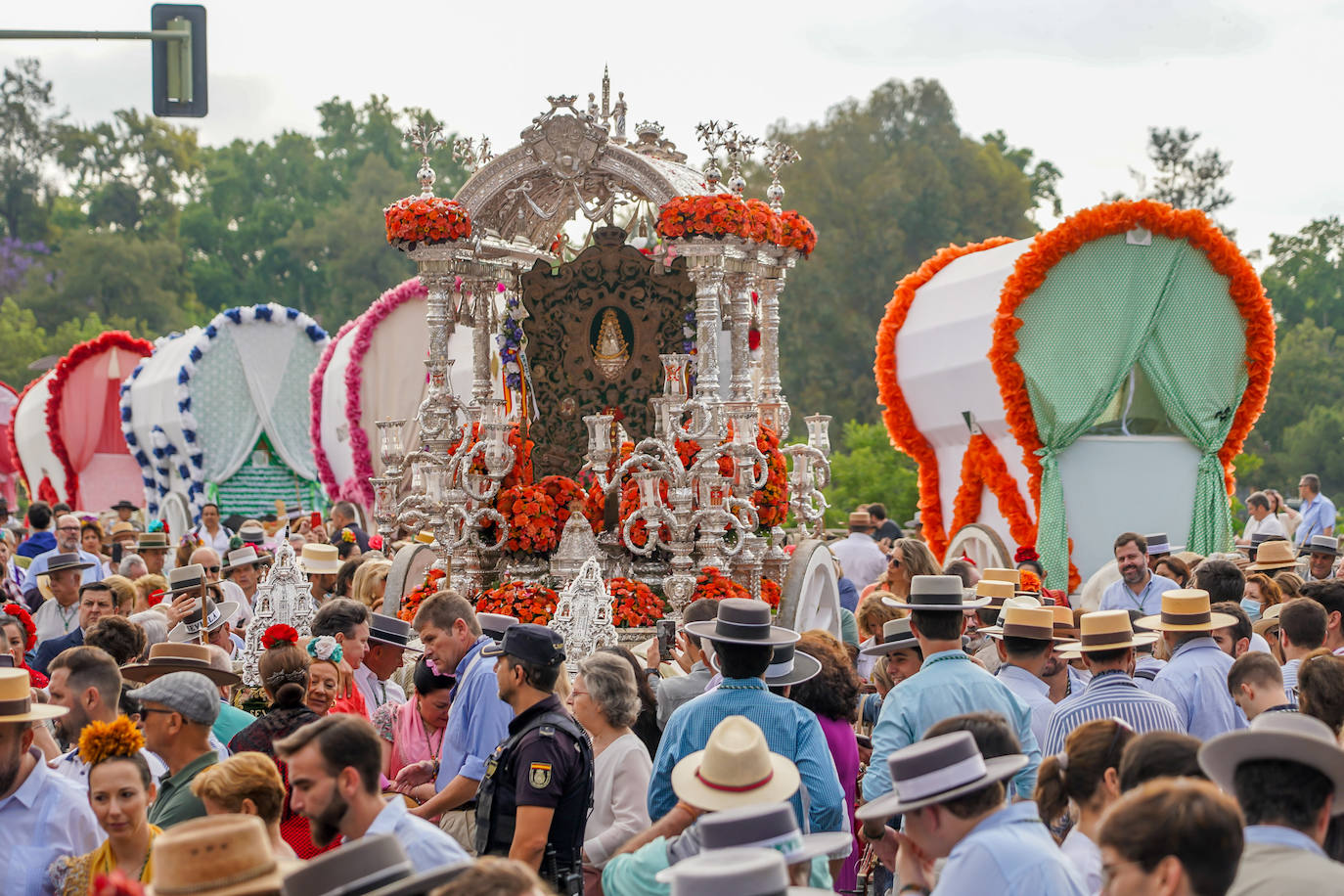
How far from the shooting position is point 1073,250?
1639 cm

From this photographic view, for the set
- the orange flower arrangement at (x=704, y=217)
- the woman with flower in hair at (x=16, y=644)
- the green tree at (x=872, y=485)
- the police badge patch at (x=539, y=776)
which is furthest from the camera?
the green tree at (x=872, y=485)

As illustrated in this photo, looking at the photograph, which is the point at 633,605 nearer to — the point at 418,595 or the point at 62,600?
the point at 418,595

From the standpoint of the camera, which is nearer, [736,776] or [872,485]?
[736,776]

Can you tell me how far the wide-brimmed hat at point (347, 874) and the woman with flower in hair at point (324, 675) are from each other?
3.42m

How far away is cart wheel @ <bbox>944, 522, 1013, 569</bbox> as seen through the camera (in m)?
16.0

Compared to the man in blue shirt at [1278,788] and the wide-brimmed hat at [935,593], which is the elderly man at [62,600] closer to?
the wide-brimmed hat at [935,593]

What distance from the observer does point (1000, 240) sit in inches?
757

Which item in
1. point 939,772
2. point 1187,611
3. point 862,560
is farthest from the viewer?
point 862,560

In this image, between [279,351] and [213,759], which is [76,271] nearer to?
[279,351]

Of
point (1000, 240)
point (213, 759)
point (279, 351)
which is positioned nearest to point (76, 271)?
point (279, 351)

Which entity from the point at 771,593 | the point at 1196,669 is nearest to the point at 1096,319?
the point at 771,593

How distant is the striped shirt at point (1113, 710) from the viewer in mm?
5852

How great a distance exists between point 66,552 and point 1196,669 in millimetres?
9576

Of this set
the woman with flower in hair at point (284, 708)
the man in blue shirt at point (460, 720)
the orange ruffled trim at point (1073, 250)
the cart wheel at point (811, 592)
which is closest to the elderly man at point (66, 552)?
the man in blue shirt at point (460, 720)
